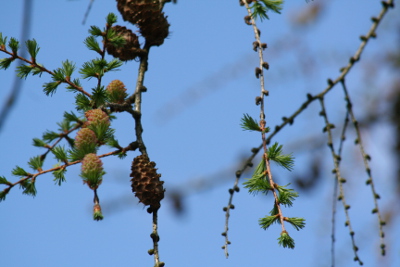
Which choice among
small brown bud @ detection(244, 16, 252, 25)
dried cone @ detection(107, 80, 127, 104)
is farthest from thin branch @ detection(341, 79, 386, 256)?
dried cone @ detection(107, 80, 127, 104)

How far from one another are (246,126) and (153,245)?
1.18 ft

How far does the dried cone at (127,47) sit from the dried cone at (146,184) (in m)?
0.34

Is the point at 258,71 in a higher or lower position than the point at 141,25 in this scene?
lower

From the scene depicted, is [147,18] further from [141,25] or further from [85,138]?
[85,138]

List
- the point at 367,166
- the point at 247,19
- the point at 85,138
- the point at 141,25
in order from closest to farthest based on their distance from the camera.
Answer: the point at 367,166 → the point at 85,138 → the point at 247,19 → the point at 141,25

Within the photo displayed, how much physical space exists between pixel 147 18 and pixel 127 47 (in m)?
0.11

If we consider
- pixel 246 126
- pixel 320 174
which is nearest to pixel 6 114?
pixel 246 126

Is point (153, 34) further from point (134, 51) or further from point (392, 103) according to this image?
point (392, 103)

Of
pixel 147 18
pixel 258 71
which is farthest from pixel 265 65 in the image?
pixel 147 18

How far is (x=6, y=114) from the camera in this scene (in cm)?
90

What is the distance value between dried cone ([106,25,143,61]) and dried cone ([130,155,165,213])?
0.34 m

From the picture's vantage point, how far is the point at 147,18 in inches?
60.2

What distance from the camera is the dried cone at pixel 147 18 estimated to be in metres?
1.52

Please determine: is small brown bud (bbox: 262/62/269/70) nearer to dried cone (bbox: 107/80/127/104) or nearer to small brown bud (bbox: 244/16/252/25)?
small brown bud (bbox: 244/16/252/25)
